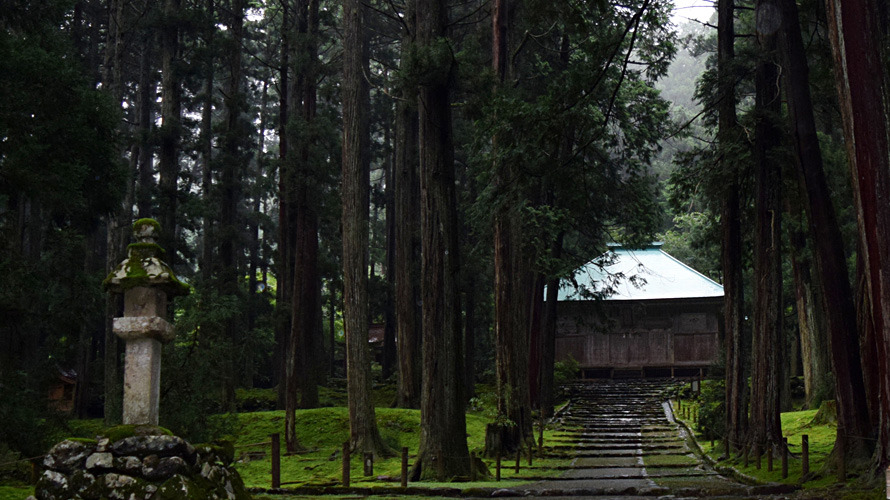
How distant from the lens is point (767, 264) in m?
15.9

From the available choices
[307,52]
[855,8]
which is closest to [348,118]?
[307,52]

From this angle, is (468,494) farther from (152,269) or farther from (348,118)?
(348,118)

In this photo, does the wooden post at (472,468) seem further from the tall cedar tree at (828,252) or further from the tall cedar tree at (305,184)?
the tall cedar tree at (305,184)

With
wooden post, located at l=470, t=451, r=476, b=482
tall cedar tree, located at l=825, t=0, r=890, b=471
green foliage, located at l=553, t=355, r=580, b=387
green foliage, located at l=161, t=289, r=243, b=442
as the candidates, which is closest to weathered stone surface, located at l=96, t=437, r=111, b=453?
green foliage, located at l=161, t=289, r=243, b=442

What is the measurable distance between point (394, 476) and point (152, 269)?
7.64 metres

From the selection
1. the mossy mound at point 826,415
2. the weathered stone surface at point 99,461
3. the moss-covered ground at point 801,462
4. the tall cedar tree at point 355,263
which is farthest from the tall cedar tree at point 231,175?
the weathered stone surface at point 99,461

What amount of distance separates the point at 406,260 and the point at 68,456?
1837 cm

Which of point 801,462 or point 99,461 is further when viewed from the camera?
point 801,462

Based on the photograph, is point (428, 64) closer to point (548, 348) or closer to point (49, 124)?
point (49, 124)

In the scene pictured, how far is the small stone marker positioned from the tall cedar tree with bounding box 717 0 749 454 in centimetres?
1181

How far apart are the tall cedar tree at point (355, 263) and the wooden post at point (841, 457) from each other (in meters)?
10.4

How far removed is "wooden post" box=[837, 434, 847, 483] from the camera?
10.9 metres

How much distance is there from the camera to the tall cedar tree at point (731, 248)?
1684cm

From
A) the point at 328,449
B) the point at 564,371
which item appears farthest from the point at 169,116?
the point at 564,371
